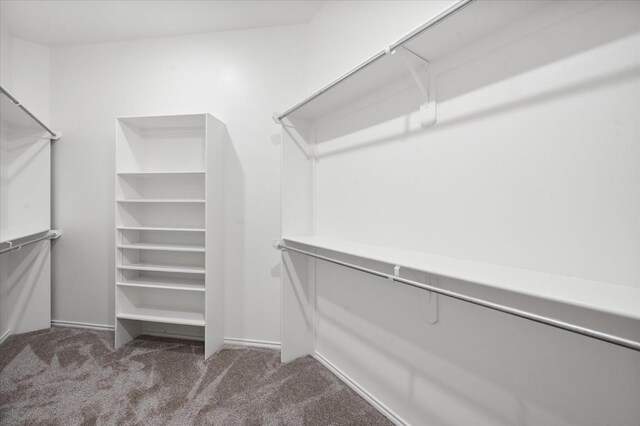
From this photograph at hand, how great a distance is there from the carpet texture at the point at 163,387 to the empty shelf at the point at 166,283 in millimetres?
505

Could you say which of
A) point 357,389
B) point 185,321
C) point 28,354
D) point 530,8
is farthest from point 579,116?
point 28,354

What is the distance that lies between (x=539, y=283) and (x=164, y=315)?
2.44 metres

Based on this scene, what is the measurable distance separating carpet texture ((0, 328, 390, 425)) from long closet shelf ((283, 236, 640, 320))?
1.00 metres

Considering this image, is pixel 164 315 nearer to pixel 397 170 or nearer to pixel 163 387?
pixel 163 387

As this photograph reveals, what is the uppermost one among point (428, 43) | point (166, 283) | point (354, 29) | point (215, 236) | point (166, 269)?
point (354, 29)

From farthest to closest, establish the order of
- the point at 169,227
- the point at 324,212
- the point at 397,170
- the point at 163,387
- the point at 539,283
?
1. the point at 169,227
2. the point at 324,212
3. the point at 163,387
4. the point at 397,170
5. the point at 539,283

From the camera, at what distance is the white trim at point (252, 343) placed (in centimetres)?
227

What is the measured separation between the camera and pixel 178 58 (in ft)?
7.82

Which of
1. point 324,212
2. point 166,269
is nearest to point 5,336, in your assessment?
point 166,269

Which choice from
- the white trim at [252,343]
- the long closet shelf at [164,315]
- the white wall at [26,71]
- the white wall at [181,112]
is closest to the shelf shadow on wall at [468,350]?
the white trim at [252,343]

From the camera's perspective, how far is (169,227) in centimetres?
237

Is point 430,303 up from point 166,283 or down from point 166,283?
up

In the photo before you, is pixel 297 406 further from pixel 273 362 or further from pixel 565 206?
pixel 565 206

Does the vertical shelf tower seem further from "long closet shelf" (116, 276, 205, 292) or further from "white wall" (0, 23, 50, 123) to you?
"white wall" (0, 23, 50, 123)
